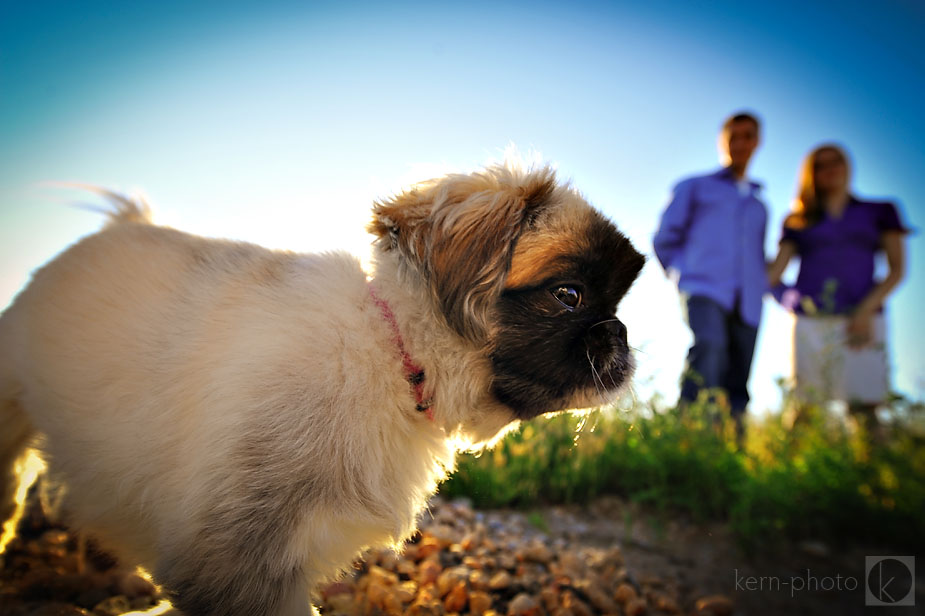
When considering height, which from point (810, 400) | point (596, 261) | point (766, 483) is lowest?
point (766, 483)

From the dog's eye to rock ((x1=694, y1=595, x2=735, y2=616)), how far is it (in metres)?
2.22

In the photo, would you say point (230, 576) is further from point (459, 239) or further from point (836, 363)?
point (836, 363)

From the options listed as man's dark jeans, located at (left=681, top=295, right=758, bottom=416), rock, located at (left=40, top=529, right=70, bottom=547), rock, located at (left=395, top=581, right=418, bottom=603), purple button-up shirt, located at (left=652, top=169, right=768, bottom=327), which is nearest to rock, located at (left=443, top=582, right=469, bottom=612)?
rock, located at (left=395, top=581, right=418, bottom=603)

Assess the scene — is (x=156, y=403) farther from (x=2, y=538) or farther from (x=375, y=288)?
(x=2, y=538)

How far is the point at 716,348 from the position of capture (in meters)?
5.67

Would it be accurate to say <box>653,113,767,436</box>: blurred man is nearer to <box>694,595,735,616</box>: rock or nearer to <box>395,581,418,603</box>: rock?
<box>694,595,735,616</box>: rock

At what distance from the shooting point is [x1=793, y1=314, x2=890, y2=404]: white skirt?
16.6 feet

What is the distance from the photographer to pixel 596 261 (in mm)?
2139

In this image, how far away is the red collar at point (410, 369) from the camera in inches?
81.7

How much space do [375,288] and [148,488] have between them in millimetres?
1127

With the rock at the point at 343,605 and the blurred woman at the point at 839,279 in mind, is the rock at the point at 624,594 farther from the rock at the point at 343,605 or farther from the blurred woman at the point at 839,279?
the blurred woman at the point at 839,279

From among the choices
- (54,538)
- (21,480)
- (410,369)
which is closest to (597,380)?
(410,369)

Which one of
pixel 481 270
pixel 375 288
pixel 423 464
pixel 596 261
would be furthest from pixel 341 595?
pixel 596 261

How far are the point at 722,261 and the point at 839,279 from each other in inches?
50.2
